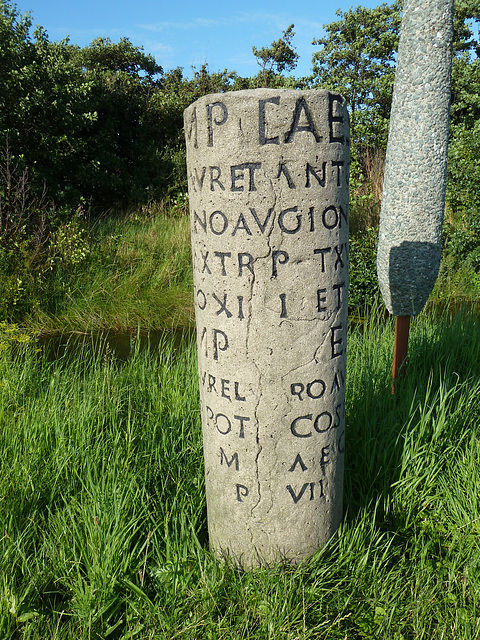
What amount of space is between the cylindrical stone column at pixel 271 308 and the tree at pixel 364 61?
10.2 meters

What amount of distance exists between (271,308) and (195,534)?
0.99 meters

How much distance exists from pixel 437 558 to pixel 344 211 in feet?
4.76

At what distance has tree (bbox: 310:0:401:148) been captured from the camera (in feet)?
36.7

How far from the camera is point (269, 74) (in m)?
12.7

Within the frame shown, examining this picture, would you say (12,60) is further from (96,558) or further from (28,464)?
(96,558)

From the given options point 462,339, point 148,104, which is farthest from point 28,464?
point 148,104

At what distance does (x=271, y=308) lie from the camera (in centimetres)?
168

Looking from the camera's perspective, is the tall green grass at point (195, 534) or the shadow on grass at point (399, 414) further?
the shadow on grass at point (399, 414)

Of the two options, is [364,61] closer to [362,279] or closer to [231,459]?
[362,279]

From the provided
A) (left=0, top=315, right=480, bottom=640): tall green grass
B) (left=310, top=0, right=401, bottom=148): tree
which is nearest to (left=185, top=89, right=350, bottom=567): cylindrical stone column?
(left=0, top=315, right=480, bottom=640): tall green grass

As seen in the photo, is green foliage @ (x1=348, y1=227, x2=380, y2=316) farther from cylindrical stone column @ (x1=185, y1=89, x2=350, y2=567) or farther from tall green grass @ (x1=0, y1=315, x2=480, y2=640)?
cylindrical stone column @ (x1=185, y1=89, x2=350, y2=567)

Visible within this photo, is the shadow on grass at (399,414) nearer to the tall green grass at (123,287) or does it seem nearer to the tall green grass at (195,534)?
the tall green grass at (195,534)

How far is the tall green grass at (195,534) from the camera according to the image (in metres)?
1.69

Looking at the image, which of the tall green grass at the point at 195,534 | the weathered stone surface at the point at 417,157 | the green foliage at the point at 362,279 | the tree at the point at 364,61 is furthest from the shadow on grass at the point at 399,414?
the tree at the point at 364,61
